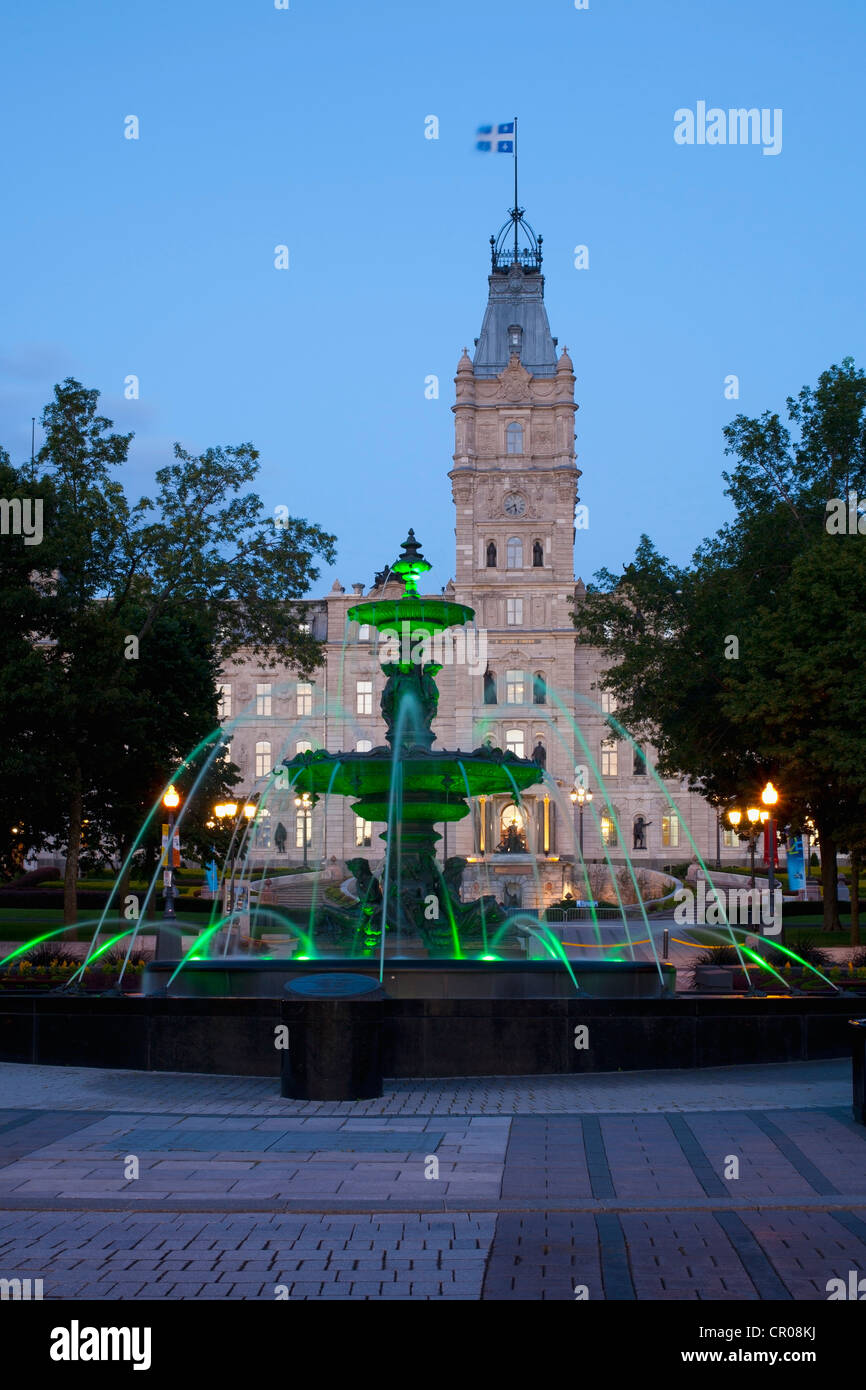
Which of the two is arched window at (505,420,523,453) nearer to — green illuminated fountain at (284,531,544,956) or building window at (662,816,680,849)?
building window at (662,816,680,849)

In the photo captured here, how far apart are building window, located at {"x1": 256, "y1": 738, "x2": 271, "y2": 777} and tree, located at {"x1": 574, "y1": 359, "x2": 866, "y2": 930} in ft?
163

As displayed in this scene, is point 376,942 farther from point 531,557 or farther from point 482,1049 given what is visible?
point 531,557

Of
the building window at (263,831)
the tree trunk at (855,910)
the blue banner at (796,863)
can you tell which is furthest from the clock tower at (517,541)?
the tree trunk at (855,910)

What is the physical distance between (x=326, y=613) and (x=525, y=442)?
1682 cm

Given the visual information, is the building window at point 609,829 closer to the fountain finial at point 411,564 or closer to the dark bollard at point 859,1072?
the fountain finial at point 411,564

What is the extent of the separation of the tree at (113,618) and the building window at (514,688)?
4467cm

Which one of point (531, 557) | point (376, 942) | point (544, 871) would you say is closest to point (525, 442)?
point (531, 557)

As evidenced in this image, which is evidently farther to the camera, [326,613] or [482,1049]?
[326,613]

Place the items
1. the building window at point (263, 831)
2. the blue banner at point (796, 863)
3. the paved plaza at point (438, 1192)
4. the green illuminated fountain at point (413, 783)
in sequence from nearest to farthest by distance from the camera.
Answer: the paved plaza at point (438, 1192)
the green illuminated fountain at point (413, 783)
the blue banner at point (796, 863)
the building window at point (263, 831)

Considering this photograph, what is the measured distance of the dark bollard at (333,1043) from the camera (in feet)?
42.0

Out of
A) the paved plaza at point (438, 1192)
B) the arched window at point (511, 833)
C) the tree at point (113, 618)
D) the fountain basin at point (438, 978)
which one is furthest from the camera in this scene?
the arched window at point (511, 833)

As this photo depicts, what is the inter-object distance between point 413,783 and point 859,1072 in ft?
30.2

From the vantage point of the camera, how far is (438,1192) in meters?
9.16

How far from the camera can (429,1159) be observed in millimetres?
10125
